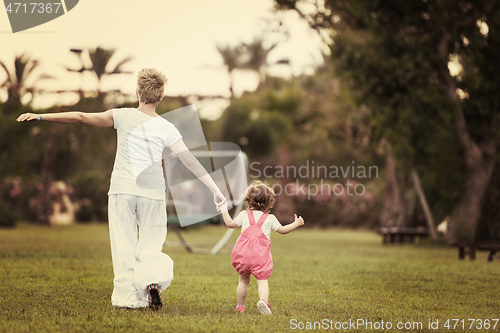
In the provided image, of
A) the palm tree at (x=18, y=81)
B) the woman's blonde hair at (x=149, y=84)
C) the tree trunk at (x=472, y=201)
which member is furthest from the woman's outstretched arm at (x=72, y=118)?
the palm tree at (x=18, y=81)

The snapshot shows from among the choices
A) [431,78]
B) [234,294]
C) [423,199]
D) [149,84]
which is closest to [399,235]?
[423,199]

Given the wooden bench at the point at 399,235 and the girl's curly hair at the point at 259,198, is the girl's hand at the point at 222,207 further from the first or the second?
the wooden bench at the point at 399,235

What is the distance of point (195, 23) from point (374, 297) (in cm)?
929

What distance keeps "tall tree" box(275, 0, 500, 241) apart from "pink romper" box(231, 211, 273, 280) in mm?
9555

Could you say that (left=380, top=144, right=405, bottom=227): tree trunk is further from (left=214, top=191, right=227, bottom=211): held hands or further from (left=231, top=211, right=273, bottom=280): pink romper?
(left=214, top=191, right=227, bottom=211): held hands

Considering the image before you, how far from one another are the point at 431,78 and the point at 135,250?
11122 millimetres

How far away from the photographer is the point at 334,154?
4006cm

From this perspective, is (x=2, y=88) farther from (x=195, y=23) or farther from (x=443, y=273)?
(x=443, y=273)

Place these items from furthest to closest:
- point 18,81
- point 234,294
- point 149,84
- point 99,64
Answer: point 99,64 < point 18,81 < point 234,294 < point 149,84

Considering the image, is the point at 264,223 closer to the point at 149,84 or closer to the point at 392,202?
the point at 149,84

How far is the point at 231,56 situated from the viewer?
117ft

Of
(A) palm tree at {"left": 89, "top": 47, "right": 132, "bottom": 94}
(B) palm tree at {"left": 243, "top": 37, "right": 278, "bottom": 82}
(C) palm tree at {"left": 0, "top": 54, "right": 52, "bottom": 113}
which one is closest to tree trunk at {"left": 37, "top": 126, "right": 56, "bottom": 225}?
(A) palm tree at {"left": 89, "top": 47, "right": 132, "bottom": 94}

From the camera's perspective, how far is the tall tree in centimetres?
1305

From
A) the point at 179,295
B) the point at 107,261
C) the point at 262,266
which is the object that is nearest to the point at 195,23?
the point at 107,261
